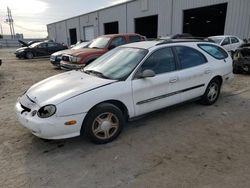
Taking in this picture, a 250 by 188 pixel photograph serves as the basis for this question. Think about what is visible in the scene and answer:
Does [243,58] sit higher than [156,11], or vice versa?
[156,11]

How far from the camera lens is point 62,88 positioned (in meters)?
3.29

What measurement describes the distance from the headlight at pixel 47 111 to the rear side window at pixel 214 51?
3.49 metres

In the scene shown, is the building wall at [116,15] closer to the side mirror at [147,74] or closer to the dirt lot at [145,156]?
the dirt lot at [145,156]

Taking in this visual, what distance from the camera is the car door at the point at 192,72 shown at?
4.15 metres

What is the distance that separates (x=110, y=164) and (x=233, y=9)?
15777mm

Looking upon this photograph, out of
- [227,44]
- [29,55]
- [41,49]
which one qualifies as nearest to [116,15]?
[41,49]

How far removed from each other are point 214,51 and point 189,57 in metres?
1.07

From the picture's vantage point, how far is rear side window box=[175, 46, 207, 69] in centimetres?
419

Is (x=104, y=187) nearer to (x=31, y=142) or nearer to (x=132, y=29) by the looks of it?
(x=31, y=142)

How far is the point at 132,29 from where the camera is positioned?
76.6 feet

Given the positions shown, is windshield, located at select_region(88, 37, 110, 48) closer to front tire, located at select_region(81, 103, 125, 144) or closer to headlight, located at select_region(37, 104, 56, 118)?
front tire, located at select_region(81, 103, 125, 144)

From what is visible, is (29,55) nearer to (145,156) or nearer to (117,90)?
(117,90)

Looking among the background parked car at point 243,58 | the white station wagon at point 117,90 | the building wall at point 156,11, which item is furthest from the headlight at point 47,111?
the building wall at point 156,11

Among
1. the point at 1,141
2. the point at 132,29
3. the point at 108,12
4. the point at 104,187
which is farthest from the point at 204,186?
the point at 108,12
